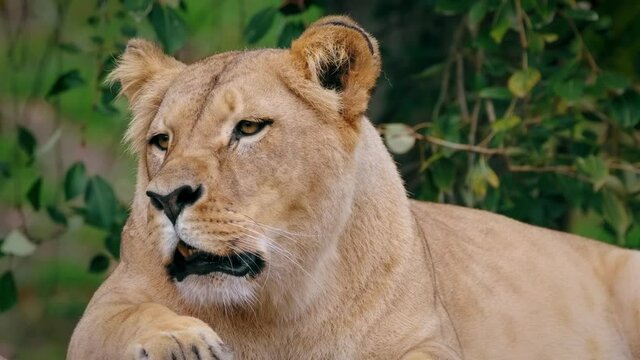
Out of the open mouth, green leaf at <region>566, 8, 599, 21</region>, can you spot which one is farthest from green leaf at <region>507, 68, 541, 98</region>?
the open mouth

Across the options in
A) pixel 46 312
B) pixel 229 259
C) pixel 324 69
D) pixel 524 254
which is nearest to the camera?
pixel 229 259

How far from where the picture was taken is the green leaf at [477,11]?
540 cm

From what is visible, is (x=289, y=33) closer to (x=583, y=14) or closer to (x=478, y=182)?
(x=478, y=182)

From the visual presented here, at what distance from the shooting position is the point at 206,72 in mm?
3803

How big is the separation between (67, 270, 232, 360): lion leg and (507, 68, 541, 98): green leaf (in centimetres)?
200

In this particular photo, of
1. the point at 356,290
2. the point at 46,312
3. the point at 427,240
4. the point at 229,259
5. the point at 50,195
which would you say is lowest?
the point at 46,312

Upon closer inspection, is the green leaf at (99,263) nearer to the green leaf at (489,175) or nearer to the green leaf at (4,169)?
the green leaf at (4,169)

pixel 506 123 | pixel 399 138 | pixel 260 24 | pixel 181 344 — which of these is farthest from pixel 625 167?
pixel 181 344

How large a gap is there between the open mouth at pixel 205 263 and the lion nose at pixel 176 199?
88mm

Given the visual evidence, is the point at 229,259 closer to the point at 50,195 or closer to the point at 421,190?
the point at 421,190

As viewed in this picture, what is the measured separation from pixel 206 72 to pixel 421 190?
2171mm

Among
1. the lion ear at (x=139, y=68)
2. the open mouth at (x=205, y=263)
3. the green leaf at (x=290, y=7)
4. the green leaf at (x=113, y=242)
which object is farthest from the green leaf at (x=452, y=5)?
the open mouth at (x=205, y=263)

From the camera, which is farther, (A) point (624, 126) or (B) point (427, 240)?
(A) point (624, 126)

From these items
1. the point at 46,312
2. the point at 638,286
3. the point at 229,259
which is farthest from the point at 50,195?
the point at 229,259
